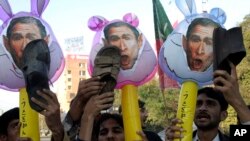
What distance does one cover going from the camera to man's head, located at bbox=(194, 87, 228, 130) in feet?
11.8

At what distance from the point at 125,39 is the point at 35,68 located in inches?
29.6

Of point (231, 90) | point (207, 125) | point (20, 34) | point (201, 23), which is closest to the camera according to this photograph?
point (231, 90)

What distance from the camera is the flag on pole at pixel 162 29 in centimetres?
337

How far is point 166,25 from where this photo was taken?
11.3 feet

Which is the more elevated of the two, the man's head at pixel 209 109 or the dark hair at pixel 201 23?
the dark hair at pixel 201 23

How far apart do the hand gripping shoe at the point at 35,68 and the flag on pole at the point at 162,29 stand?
3.28 feet

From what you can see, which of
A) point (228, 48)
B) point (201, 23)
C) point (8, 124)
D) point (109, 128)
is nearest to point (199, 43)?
point (201, 23)

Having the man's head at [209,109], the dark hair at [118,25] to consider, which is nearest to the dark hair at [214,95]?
the man's head at [209,109]

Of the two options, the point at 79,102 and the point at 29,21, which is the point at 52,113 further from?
the point at 29,21

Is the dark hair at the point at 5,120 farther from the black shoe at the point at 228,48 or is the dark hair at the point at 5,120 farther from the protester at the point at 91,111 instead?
the black shoe at the point at 228,48

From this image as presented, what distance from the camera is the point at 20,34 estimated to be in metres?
3.03

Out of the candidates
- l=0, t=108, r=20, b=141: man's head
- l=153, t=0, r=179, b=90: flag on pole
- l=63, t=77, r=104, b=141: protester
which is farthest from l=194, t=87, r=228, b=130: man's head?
l=0, t=108, r=20, b=141: man's head

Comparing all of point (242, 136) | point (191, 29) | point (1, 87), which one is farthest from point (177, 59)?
point (1, 87)

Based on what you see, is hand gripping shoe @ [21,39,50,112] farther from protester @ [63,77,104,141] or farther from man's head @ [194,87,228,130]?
man's head @ [194,87,228,130]
